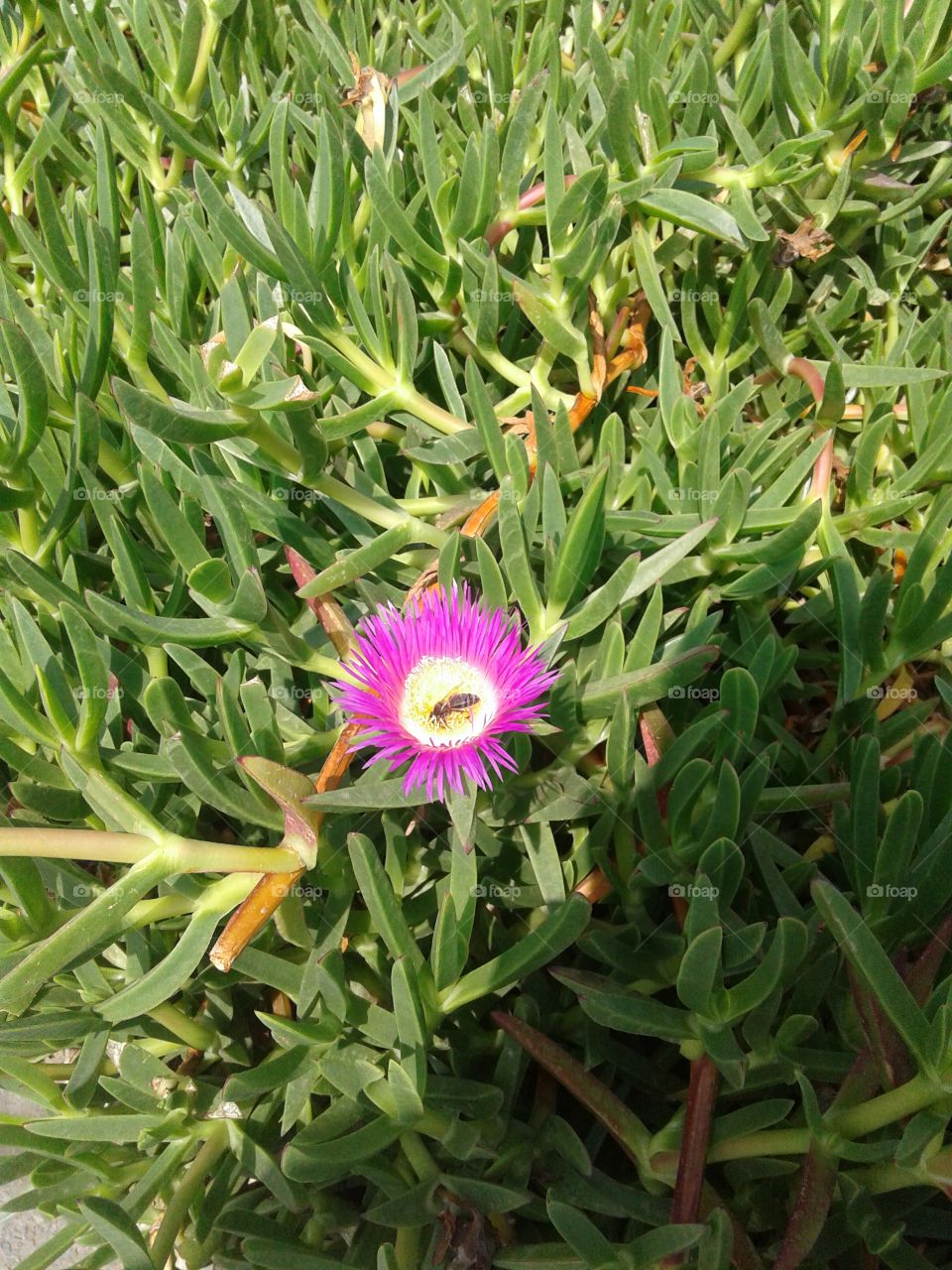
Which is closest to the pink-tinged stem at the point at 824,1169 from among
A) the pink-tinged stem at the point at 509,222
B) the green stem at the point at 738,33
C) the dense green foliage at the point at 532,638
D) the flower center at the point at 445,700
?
the dense green foliage at the point at 532,638

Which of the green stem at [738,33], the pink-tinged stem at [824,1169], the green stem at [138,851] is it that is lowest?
the pink-tinged stem at [824,1169]

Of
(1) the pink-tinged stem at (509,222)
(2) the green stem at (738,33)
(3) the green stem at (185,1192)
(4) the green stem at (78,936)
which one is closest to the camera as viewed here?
(4) the green stem at (78,936)

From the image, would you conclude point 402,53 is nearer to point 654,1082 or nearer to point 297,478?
point 297,478

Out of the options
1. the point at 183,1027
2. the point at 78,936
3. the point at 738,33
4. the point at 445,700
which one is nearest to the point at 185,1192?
the point at 183,1027

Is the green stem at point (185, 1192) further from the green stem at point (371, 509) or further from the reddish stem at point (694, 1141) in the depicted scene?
the green stem at point (371, 509)

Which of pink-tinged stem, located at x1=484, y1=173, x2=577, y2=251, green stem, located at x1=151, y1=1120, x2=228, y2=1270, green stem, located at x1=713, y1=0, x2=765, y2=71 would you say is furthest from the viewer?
green stem, located at x1=713, y1=0, x2=765, y2=71

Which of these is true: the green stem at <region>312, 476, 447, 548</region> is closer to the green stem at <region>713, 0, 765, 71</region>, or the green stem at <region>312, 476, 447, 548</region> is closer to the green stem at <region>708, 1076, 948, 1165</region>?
the green stem at <region>708, 1076, 948, 1165</region>

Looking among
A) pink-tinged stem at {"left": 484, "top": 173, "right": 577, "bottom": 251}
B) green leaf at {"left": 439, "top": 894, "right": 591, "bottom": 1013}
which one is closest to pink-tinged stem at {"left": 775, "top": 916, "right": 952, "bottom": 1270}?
green leaf at {"left": 439, "top": 894, "right": 591, "bottom": 1013}
